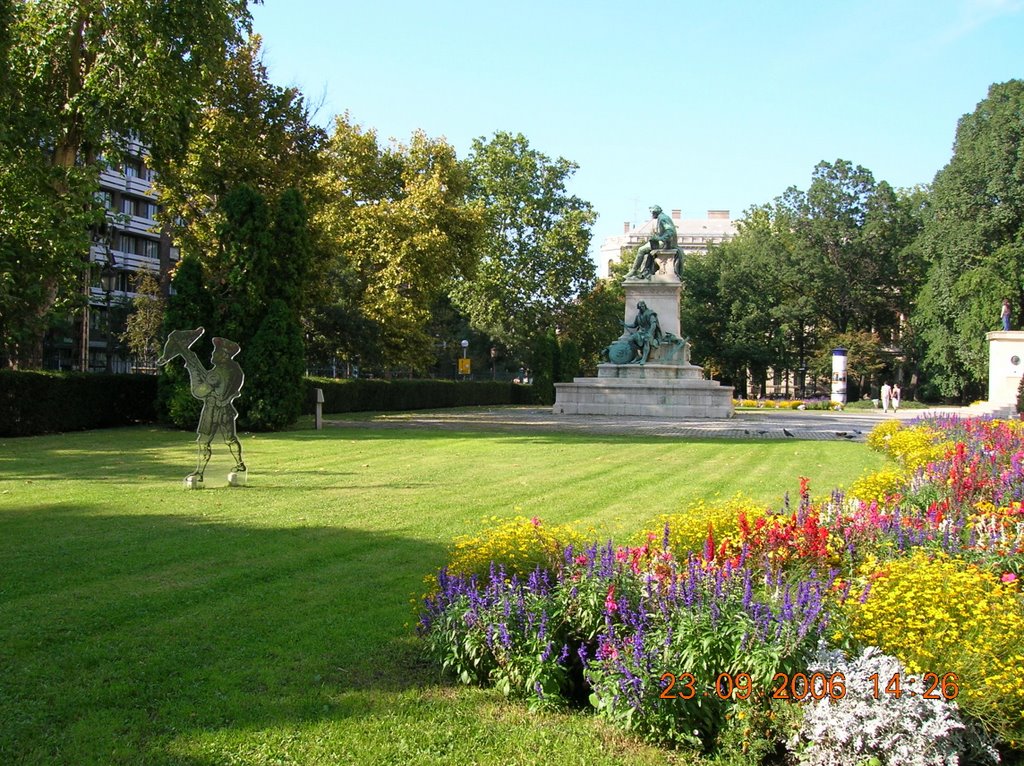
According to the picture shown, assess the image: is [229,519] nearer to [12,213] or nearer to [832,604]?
[832,604]

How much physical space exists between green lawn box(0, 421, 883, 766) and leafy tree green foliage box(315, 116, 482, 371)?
22.5m

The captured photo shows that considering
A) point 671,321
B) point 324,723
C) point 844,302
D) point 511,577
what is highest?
point 844,302

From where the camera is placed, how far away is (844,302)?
66938 mm

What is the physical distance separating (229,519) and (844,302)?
6449 cm

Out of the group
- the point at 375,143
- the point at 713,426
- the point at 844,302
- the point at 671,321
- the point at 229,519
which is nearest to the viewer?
the point at 229,519

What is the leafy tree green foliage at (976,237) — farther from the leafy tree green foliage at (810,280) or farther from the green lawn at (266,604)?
the green lawn at (266,604)

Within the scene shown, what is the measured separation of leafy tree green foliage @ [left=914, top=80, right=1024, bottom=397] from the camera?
49562 mm

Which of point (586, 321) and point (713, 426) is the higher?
point (586, 321)

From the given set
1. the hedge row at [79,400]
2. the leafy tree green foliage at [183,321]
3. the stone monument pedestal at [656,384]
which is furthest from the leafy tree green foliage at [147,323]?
the stone monument pedestal at [656,384]

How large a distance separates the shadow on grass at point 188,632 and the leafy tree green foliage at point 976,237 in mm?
50380

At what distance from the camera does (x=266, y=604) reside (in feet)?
20.9

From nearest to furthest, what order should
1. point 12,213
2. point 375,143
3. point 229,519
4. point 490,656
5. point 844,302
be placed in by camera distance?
point 490,656, point 229,519, point 12,213, point 375,143, point 844,302

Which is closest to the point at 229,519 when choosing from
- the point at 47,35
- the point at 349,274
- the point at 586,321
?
the point at 47,35

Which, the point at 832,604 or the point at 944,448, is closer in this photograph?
the point at 832,604
